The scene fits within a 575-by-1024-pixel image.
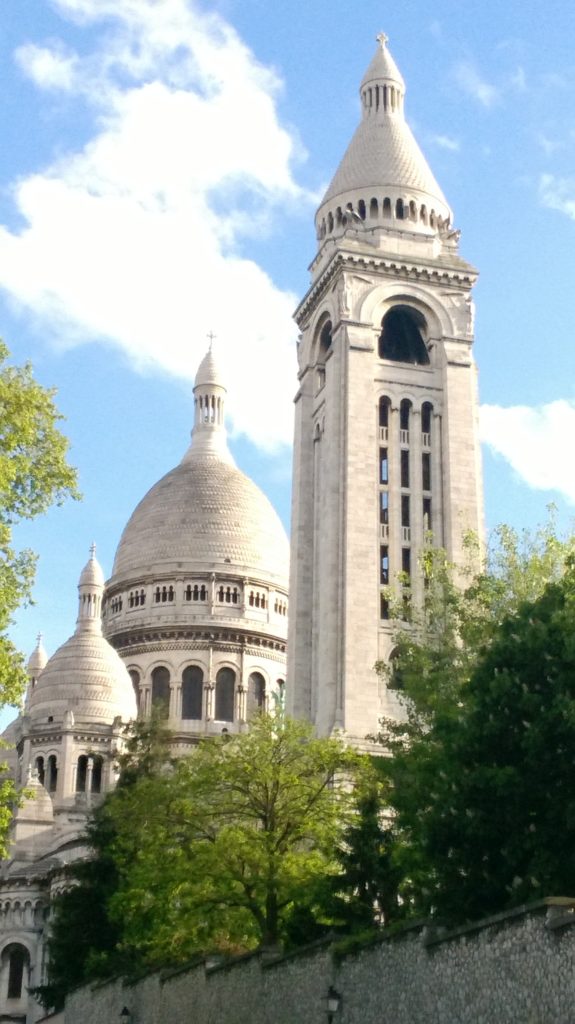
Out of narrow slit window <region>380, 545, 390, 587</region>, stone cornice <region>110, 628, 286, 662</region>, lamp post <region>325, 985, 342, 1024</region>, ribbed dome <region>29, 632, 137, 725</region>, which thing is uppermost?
stone cornice <region>110, 628, 286, 662</region>

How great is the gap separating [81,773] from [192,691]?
14764 millimetres

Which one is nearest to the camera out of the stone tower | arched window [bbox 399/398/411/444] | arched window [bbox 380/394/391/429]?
the stone tower

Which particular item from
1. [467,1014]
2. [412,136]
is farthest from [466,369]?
[467,1014]

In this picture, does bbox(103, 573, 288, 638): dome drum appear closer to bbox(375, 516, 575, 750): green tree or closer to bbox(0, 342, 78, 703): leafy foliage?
bbox(375, 516, 575, 750): green tree

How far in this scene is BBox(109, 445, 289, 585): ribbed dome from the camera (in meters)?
99.2

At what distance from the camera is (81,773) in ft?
262

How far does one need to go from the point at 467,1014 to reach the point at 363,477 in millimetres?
42090

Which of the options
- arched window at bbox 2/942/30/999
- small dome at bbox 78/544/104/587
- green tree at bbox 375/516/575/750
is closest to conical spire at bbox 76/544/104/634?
small dome at bbox 78/544/104/587

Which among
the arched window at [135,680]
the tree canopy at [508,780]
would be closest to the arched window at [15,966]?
the arched window at [135,680]

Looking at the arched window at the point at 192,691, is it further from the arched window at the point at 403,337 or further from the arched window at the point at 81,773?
the arched window at the point at 403,337

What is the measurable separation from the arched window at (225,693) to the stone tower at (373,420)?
2854 centimetres

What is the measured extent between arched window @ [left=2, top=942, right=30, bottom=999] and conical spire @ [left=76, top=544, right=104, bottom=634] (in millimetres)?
21376

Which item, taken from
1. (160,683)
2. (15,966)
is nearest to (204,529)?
(160,683)

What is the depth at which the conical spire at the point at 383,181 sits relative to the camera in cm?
6844
